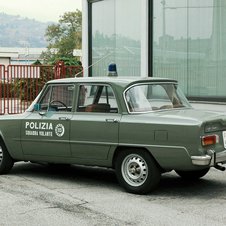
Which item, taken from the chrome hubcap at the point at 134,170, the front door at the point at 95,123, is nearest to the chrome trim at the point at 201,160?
the chrome hubcap at the point at 134,170

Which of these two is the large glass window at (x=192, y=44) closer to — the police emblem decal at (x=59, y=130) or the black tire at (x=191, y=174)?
the black tire at (x=191, y=174)

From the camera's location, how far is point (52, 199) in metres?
5.80

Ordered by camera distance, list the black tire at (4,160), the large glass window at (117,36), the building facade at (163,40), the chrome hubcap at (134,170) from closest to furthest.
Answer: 1. the chrome hubcap at (134,170)
2. the black tire at (4,160)
3. the building facade at (163,40)
4. the large glass window at (117,36)

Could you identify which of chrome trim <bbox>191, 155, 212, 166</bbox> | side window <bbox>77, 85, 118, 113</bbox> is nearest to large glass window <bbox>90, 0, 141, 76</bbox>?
side window <bbox>77, 85, 118, 113</bbox>

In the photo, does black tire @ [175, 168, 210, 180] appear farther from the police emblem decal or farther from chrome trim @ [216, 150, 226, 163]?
the police emblem decal

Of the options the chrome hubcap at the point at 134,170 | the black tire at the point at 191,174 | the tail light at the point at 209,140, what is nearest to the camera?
the tail light at the point at 209,140

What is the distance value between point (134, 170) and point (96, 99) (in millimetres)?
1281

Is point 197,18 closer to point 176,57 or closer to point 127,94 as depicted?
point 176,57

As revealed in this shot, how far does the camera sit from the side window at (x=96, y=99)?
657cm

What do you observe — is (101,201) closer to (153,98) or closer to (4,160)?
(153,98)

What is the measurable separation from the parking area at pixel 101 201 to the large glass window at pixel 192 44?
244 inches

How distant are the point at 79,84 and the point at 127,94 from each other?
892 millimetres

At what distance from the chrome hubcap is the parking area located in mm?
201

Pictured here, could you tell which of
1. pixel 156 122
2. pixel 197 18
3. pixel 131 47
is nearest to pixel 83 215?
pixel 156 122
